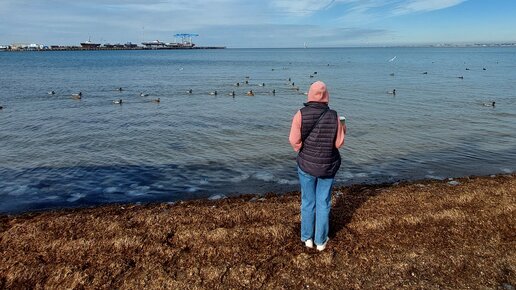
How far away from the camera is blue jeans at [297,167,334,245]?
6.77 m

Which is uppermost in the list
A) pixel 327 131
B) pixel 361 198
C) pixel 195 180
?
pixel 327 131

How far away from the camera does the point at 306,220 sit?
7.09m

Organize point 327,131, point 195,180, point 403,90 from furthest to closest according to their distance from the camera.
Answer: point 403,90 → point 195,180 → point 327,131

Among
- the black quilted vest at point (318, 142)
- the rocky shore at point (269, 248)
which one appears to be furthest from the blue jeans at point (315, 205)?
the rocky shore at point (269, 248)

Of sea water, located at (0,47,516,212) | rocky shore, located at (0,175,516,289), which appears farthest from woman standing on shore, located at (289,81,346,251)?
sea water, located at (0,47,516,212)

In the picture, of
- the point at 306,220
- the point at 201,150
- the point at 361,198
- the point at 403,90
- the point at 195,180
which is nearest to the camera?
the point at 306,220

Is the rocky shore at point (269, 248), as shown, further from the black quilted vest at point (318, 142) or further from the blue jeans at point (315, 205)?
the black quilted vest at point (318, 142)

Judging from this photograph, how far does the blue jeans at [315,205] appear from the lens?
22.2ft

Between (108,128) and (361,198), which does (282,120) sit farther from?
(361,198)

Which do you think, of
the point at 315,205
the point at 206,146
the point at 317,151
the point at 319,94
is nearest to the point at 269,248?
the point at 315,205

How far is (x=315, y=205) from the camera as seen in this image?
710cm

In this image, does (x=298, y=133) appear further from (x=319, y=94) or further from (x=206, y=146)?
(x=206, y=146)

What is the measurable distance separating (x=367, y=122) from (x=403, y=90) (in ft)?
73.6

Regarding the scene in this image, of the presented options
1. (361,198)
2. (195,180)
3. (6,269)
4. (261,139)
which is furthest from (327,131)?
(261,139)
